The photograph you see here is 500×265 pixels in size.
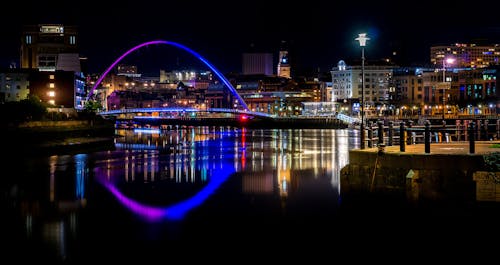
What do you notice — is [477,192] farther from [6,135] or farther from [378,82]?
[378,82]

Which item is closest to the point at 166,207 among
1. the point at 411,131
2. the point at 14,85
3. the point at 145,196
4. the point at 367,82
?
the point at 145,196

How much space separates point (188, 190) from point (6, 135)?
34.7 meters

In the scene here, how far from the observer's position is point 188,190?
2128 cm

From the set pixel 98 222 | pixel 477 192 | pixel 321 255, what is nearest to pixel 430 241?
pixel 321 255

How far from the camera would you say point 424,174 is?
52.7 ft

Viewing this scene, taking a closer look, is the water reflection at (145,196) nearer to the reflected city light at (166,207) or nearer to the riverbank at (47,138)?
the reflected city light at (166,207)

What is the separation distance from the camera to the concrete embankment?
15328 mm

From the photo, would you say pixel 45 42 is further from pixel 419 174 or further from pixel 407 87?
pixel 419 174

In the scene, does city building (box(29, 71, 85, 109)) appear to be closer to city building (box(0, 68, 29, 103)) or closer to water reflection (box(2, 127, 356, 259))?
city building (box(0, 68, 29, 103))

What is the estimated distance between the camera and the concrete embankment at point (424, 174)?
15.3 meters

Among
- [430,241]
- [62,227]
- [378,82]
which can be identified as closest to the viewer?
[430,241]

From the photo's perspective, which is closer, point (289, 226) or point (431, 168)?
point (289, 226)

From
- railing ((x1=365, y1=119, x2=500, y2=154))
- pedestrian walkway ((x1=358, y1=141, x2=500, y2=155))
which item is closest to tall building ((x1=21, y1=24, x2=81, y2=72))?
railing ((x1=365, y1=119, x2=500, y2=154))

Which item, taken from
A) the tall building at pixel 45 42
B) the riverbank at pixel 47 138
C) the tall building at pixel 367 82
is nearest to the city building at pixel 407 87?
the tall building at pixel 367 82
